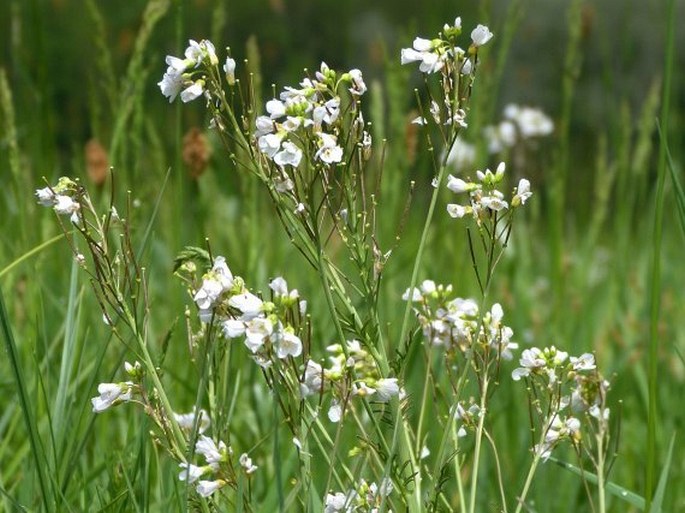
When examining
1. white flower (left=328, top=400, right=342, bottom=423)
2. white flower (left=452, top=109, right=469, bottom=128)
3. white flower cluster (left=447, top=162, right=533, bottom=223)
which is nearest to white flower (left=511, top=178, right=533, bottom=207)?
white flower cluster (left=447, top=162, right=533, bottom=223)

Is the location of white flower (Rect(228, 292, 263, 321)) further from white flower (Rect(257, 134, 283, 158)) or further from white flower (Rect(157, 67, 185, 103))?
white flower (Rect(157, 67, 185, 103))

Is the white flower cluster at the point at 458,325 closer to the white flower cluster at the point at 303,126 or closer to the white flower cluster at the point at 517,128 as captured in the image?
the white flower cluster at the point at 303,126

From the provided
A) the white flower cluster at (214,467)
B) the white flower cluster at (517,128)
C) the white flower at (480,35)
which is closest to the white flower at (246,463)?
the white flower cluster at (214,467)

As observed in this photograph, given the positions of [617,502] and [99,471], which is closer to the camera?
[99,471]

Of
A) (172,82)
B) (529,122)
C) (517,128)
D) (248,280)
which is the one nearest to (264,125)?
(172,82)

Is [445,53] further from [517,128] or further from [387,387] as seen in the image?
[517,128]

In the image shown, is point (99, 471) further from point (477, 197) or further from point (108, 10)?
point (108, 10)

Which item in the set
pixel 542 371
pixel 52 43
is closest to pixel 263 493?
pixel 542 371
